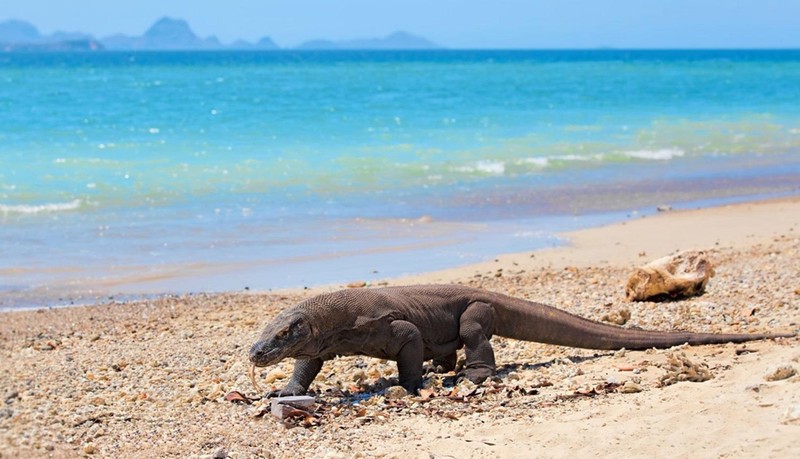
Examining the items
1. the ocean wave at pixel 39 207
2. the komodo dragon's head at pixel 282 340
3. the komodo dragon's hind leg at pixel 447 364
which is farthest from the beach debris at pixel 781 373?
the ocean wave at pixel 39 207

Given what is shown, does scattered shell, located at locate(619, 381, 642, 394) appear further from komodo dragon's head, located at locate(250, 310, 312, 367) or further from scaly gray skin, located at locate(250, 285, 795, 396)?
komodo dragon's head, located at locate(250, 310, 312, 367)

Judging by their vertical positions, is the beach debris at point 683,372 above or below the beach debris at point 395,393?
above

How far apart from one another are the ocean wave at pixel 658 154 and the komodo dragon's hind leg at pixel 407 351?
73.3 ft

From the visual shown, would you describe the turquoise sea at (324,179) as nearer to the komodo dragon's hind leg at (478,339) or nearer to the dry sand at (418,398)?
the dry sand at (418,398)

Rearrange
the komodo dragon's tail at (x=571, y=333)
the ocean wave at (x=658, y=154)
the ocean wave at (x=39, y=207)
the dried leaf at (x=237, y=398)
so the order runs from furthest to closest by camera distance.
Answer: the ocean wave at (x=658, y=154) < the ocean wave at (x=39, y=207) < the komodo dragon's tail at (x=571, y=333) < the dried leaf at (x=237, y=398)

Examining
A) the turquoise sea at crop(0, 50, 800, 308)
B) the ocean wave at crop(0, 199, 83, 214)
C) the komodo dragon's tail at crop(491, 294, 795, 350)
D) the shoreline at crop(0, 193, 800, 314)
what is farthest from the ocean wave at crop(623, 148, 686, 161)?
the komodo dragon's tail at crop(491, 294, 795, 350)

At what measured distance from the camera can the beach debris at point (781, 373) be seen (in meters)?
6.27

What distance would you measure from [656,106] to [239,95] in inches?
768

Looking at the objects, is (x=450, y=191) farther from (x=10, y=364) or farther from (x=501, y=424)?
(x=501, y=424)

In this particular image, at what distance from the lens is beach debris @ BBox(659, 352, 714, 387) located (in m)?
6.87

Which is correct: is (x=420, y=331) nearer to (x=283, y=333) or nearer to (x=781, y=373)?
(x=283, y=333)

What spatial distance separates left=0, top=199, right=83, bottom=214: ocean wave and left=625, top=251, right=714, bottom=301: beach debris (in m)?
12.3

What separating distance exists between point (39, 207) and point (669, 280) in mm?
13172

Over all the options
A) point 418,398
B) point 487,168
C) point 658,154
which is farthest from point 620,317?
point 658,154
